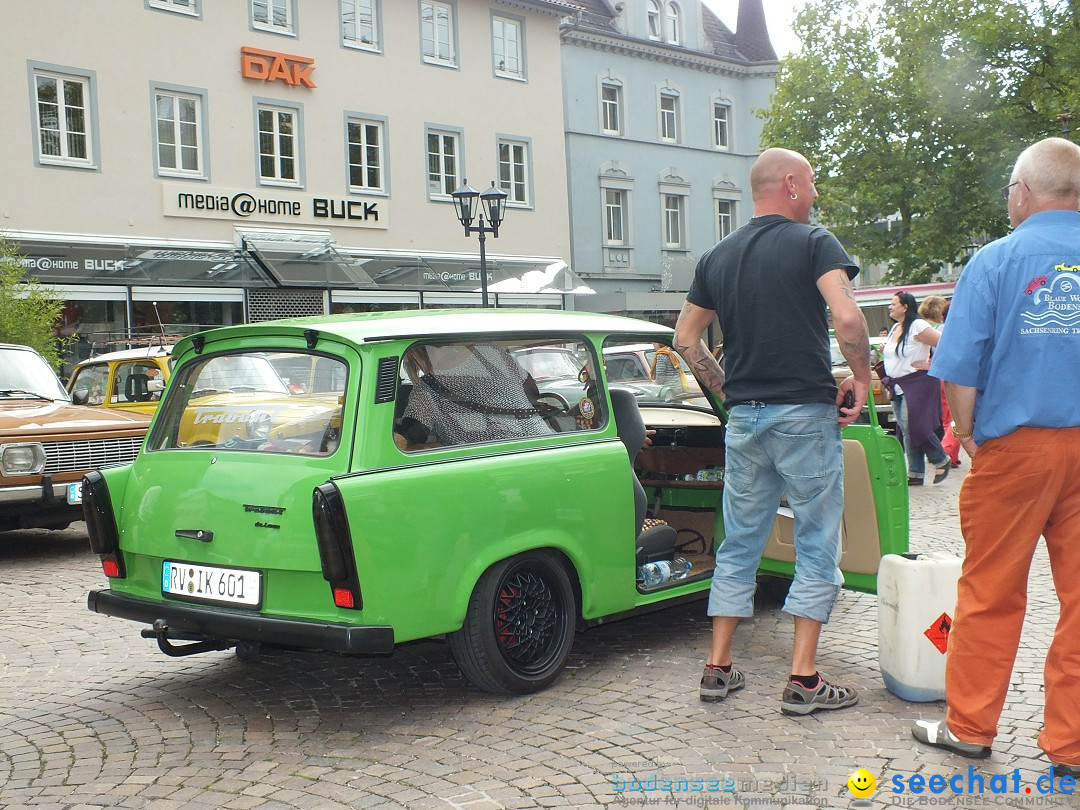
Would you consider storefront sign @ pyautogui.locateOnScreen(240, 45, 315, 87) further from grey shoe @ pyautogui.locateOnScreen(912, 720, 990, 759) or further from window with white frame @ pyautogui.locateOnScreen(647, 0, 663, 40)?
grey shoe @ pyautogui.locateOnScreen(912, 720, 990, 759)

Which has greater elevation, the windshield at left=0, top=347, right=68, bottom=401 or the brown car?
the windshield at left=0, top=347, right=68, bottom=401

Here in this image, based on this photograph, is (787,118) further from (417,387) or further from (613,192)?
(417,387)

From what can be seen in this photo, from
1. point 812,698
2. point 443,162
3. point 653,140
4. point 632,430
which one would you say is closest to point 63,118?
point 443,162

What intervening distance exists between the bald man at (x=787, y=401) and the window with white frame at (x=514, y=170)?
27.0 m

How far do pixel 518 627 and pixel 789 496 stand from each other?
1.24 m

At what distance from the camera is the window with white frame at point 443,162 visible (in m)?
29.6

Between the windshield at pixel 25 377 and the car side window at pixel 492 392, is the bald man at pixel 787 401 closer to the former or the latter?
the car side window at pixel 492 392

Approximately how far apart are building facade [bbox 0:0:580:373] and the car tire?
57.3 feet

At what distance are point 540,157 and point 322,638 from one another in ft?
A: 94.9

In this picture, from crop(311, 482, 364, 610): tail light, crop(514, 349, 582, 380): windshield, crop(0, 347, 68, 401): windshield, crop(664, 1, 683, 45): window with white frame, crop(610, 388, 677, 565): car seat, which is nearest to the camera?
crop(311, 482, 364, 610): tail light

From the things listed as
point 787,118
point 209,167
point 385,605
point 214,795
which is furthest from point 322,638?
point 787,118

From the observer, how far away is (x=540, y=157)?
1270 inches

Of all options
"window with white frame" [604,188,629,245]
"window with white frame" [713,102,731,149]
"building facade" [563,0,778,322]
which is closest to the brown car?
"building facade" [563,0,778,322]

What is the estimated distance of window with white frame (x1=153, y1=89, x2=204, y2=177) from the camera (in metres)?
24.4
